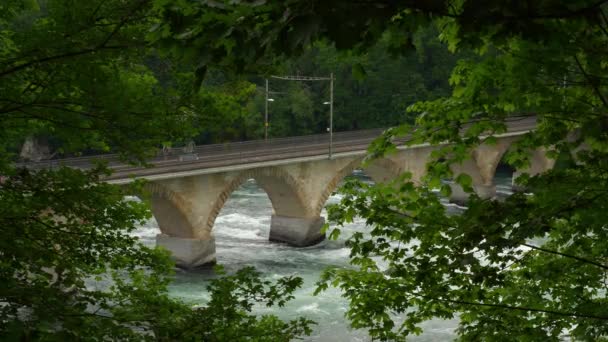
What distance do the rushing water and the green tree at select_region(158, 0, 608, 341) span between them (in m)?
8.98

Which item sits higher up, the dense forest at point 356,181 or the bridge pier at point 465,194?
the dense forest at point 356,181

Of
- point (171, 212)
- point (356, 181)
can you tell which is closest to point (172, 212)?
point (171, 212)

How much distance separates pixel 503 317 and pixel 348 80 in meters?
48.1

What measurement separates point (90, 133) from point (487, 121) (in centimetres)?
347

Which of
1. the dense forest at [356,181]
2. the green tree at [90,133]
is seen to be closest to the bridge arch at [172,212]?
the dense forest at [356,181]

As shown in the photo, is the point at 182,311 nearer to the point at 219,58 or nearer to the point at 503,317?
the point at 503,317

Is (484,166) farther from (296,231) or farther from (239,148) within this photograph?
(239,148)

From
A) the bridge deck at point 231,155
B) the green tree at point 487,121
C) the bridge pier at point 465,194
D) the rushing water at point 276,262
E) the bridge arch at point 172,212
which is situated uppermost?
the green tree at point 487,121

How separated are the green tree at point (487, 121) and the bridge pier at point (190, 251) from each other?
17574 mm

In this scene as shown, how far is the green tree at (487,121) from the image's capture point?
2.40m

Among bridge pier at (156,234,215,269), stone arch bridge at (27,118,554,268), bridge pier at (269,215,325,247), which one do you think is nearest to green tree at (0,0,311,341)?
stone arch bridge at (27,118,554,268)

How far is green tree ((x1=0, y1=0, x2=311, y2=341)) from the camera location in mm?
5258

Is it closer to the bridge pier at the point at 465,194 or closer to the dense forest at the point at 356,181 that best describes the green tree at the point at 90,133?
the dense forest at the point at 356,181

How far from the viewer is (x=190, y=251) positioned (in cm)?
2373
